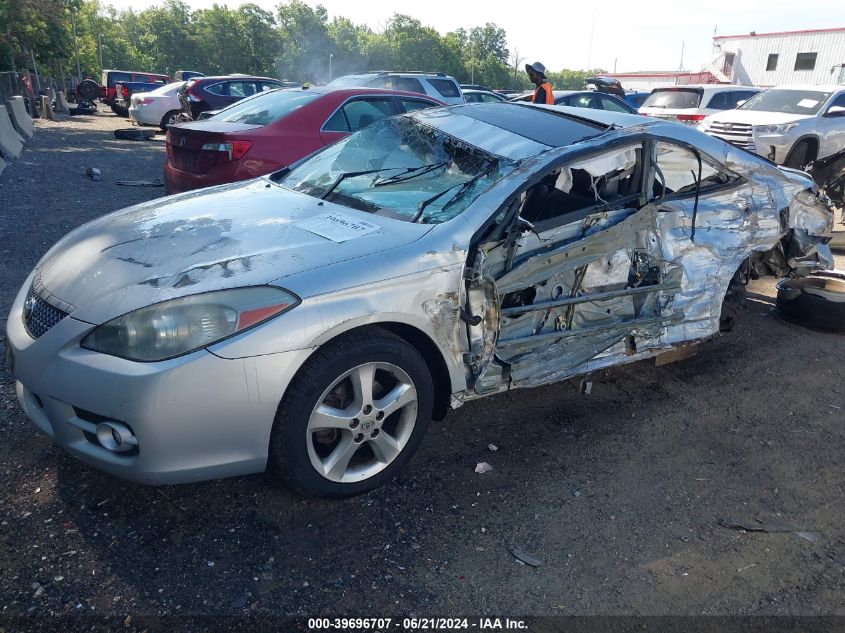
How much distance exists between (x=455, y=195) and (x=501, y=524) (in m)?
1.59

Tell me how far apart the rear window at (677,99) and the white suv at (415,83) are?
6.44 m

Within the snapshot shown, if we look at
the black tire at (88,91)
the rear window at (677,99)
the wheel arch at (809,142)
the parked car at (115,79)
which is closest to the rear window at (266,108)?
the wheel arch at (809,142)

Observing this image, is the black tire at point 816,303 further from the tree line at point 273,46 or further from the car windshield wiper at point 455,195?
the tree line at point 273,46

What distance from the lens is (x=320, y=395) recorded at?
102 inches

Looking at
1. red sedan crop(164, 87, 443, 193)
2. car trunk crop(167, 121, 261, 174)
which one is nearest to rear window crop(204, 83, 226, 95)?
red sedan crop(164, 87, 443, 193)

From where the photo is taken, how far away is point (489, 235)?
3.06 m

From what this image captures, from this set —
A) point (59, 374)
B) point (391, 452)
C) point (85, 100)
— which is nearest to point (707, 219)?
point (391, 452)

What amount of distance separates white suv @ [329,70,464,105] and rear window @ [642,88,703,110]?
6443 millimetres

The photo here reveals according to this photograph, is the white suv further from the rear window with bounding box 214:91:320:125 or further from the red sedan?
the rear window with bounding box 214:91:320:125

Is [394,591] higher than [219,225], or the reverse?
[219,225]

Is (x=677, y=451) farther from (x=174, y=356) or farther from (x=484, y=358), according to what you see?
(x=174, y=356)

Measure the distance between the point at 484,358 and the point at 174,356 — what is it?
1388 millimetres

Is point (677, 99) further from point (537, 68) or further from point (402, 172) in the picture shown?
point (402, 172)

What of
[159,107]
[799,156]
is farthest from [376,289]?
[159,107]
